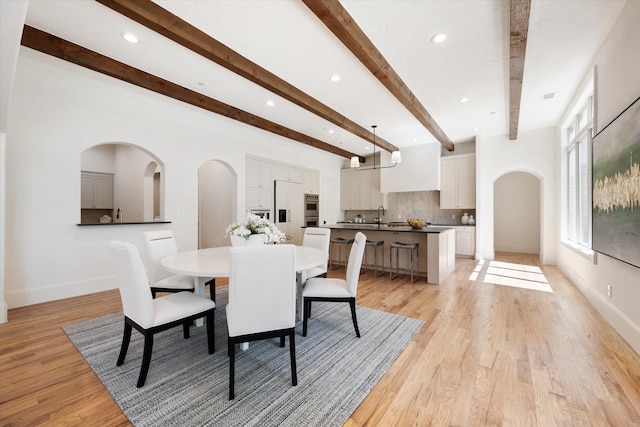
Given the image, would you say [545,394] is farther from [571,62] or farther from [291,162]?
[291,162]

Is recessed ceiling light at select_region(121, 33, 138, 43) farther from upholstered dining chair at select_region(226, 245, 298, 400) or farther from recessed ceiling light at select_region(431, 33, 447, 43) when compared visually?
recessed ceiling light at select_region(431, 33, 447, 43)

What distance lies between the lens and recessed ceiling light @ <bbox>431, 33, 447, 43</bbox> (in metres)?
2.59

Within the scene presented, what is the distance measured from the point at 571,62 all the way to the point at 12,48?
5.14 m

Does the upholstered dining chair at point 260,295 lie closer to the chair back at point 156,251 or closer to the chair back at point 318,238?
the chair back at point 156,251

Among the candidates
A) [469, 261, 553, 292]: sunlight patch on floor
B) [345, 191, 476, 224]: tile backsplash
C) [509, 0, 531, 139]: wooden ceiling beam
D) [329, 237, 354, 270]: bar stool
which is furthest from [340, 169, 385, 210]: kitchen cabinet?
[509, 0, 531, 139]: wooden ceiling beam

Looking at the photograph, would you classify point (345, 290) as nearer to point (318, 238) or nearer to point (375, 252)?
point (318, 238)

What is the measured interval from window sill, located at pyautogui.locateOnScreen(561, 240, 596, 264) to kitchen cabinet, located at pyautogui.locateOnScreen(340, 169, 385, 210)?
425 cm

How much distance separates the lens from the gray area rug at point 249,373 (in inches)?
59.5

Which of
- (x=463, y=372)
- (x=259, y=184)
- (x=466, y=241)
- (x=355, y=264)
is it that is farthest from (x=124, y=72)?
(x=466, y=241)

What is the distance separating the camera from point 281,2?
2154 mm

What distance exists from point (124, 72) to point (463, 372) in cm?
449

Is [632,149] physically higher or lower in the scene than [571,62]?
lower

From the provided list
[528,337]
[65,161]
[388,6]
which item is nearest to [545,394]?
[528,337]

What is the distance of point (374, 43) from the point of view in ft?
8.93
